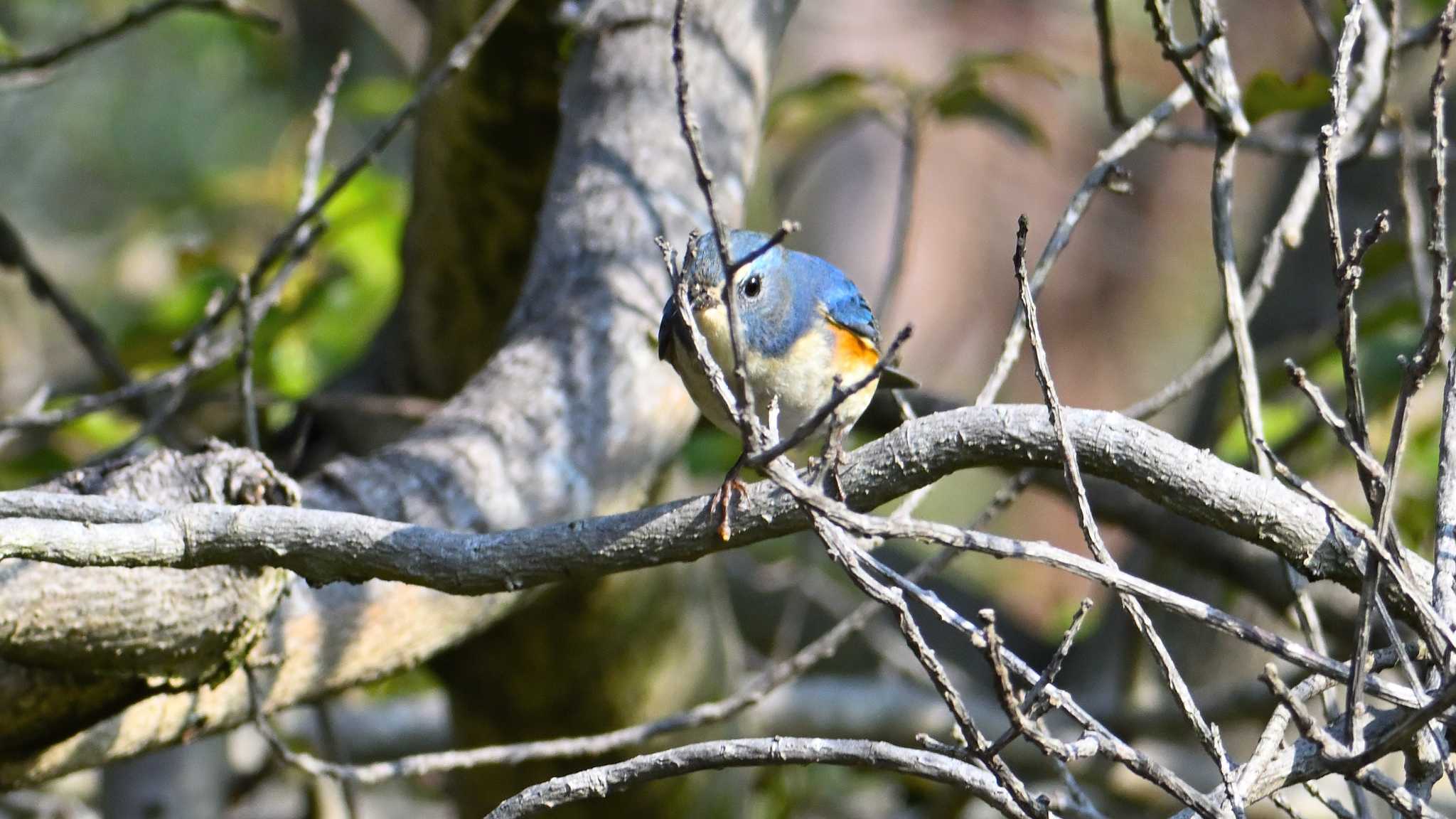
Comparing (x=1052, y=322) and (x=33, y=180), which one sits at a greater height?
(x=1052, y=322)

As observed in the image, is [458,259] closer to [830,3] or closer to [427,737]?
[427,737]

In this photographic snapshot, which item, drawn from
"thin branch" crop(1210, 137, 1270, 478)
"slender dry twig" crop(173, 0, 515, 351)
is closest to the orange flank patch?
"thin branch" crop(1210, 137, 1270, 478)

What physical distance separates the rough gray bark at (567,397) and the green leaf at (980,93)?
779mm

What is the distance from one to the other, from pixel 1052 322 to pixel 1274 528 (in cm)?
1179

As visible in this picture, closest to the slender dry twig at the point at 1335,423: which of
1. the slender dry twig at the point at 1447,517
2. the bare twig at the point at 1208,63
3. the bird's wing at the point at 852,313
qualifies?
the slender dry twig at the point at 1447,517

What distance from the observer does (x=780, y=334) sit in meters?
2.40

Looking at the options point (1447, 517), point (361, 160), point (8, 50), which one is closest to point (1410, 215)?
point (1447, 517)

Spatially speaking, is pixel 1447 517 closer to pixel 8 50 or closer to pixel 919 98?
pixel 919 98

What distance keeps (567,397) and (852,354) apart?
22.2 inches

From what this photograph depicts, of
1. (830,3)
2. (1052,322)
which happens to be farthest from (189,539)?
(1052,322)

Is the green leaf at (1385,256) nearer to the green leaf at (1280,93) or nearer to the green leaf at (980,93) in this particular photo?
the green leaf at (1280,93)

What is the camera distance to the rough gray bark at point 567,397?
7.27ft

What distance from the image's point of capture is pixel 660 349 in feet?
7.90

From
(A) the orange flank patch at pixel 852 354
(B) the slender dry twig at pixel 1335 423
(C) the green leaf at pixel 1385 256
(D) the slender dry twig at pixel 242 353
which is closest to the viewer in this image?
(B) the slender dry twig at pixel 1335 423
